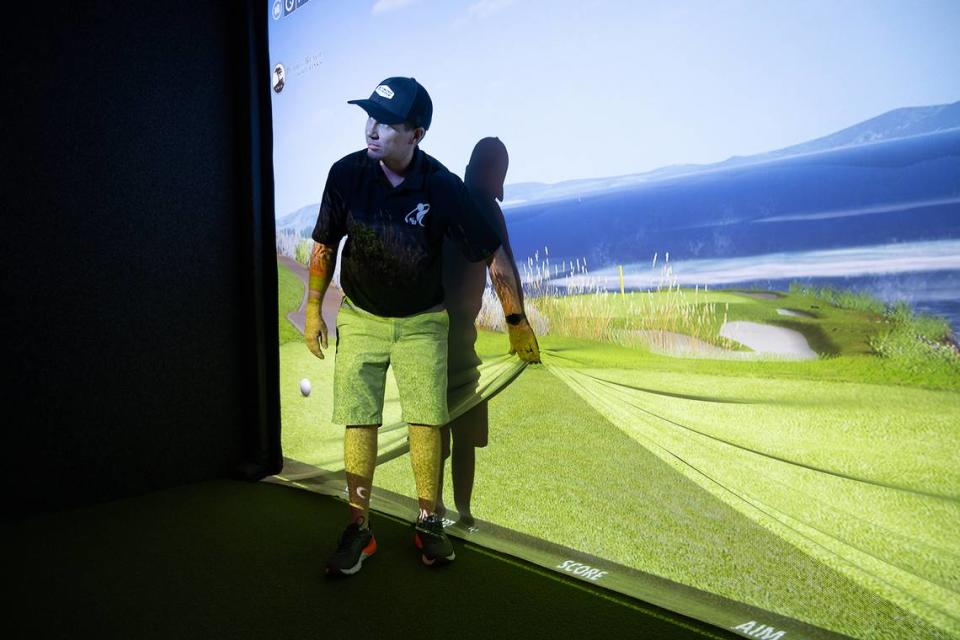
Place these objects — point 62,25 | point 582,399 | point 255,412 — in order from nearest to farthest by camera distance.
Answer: point 582,399 < point 62,25 < point 255,412

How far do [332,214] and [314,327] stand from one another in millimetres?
353

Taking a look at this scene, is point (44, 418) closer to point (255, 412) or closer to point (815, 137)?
point (255, 412)

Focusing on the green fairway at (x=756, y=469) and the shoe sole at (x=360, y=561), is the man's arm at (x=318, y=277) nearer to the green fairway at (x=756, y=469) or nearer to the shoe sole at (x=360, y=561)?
the green fairway at (x=756, y=469)

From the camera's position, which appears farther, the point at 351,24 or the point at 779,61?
the point at 351,24

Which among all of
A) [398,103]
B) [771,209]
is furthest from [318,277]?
[771,209]

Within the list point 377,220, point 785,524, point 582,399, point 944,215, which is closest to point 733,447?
point 785,524

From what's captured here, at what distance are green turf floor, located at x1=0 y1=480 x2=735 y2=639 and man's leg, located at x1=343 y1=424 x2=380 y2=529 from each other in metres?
0.15

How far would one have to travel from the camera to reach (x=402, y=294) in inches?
81.3

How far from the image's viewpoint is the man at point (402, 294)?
2053mm

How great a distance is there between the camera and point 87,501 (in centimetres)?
267

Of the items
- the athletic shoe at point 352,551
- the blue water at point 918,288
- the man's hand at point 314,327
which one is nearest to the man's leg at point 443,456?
the athletic shoe at point 352,551

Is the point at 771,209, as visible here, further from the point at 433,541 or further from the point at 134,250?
the point at 134,250

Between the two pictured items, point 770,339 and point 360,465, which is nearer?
point 770,339

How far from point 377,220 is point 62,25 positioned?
144 cm
